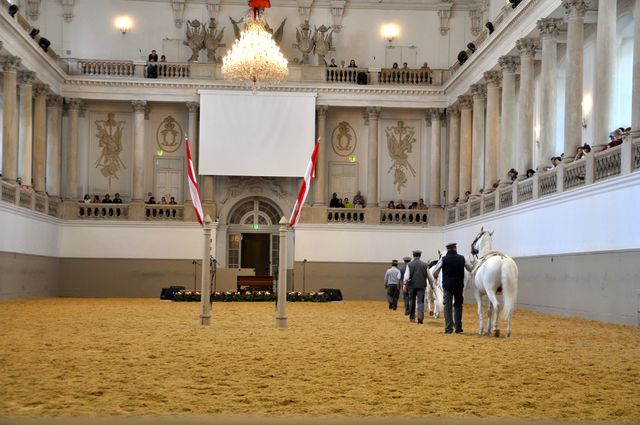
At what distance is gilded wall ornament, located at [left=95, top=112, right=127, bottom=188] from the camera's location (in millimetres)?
40656

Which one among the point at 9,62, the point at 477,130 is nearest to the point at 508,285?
the point at 477,130

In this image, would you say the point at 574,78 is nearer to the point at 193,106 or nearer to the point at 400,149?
the point at 400,149

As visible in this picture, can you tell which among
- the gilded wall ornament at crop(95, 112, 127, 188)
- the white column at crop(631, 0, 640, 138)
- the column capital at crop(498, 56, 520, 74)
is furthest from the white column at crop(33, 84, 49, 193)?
the white column at crop(631, 0, 640, 138)

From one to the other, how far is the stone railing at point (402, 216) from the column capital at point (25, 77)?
1709 cm

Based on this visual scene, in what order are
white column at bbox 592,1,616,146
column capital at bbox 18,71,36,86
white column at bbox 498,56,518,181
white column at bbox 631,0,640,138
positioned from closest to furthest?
white column at bbox 631,0,640,138, white column at bbox 592,1,616,146, white column at bbox 498,56,518,181, column capital at bbox 18,71,36,86

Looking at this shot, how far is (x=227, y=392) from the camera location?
8.52 m

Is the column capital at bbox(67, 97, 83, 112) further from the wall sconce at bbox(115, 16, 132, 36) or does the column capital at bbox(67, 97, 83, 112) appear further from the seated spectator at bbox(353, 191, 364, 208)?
the seated spectator at bbox(353, 191, 364, 208)

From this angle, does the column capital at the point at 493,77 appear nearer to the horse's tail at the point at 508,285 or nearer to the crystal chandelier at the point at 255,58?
the crystal chandelier at the point at 255,58

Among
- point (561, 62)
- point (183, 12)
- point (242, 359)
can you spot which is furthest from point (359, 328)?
point (183, 12)

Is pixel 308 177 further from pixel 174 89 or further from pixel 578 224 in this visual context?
pixel 174 89

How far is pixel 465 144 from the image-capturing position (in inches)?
1469

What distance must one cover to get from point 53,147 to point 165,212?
6046mm

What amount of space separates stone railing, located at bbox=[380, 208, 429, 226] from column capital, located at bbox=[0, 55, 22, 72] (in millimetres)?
17889

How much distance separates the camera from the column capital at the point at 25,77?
3343cm
